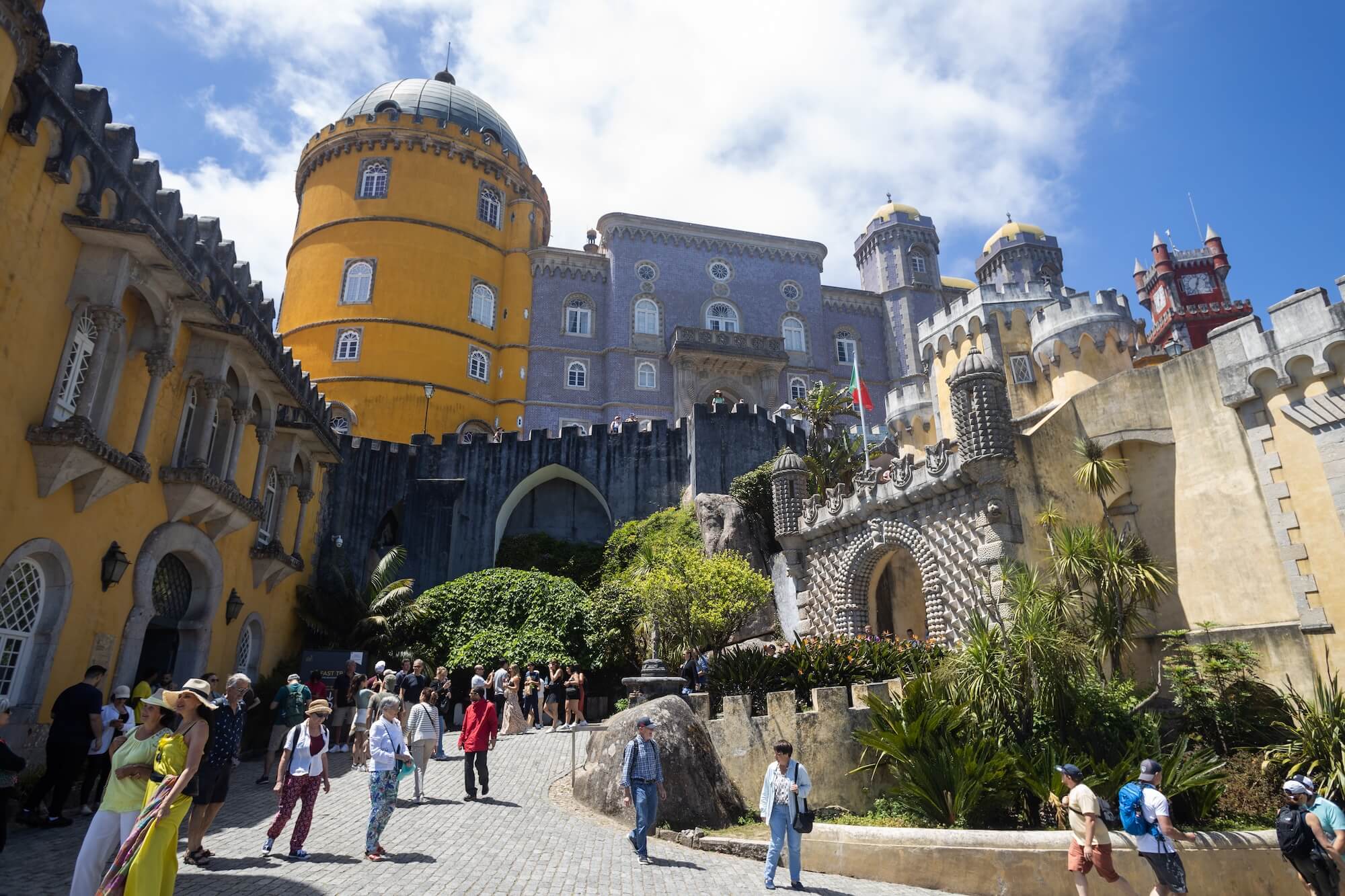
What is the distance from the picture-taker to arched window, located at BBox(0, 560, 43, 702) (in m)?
9.92

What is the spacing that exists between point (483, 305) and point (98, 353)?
26.8 metres

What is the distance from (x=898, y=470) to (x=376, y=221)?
27.7 meters

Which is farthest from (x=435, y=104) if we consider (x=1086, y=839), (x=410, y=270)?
(x=1086, y=839)

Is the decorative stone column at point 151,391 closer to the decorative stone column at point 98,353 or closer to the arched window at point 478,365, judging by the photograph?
the decorative stone column at point 98,353

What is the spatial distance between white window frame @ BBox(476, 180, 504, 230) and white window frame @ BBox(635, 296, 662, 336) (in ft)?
25.1

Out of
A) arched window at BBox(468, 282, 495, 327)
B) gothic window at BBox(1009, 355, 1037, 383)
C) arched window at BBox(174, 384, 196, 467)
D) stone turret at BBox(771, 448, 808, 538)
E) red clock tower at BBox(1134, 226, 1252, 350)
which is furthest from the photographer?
red clock tower at BBox(1134, 226, 1252, 350)

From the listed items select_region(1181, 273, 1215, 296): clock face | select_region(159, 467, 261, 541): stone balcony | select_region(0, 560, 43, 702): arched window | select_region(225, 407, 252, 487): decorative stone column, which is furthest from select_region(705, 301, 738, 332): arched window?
select_region(0, 560, 43, 702): arched window

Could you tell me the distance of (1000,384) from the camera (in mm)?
15156

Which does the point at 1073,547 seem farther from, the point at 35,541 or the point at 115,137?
the point at 115,137

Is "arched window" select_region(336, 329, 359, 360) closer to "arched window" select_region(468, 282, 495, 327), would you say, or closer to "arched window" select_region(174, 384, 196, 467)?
"arched window" select_region(468, 282, 495, 327)

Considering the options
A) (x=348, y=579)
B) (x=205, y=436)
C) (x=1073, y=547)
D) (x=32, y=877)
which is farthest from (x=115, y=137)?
(x=1073, y=547)

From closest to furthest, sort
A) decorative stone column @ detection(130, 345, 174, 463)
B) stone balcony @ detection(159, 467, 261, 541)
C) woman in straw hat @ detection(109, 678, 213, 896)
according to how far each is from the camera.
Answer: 1. woman in straw hat @ detection(109, 678, 213, 896)
2. decorative stone column @ detection(130, 345, 174, 463)
3. stone balcony @ detection(159, 467, 261, 541)

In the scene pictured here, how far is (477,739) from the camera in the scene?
401 inches

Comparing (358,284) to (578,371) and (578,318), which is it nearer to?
(578,318)
